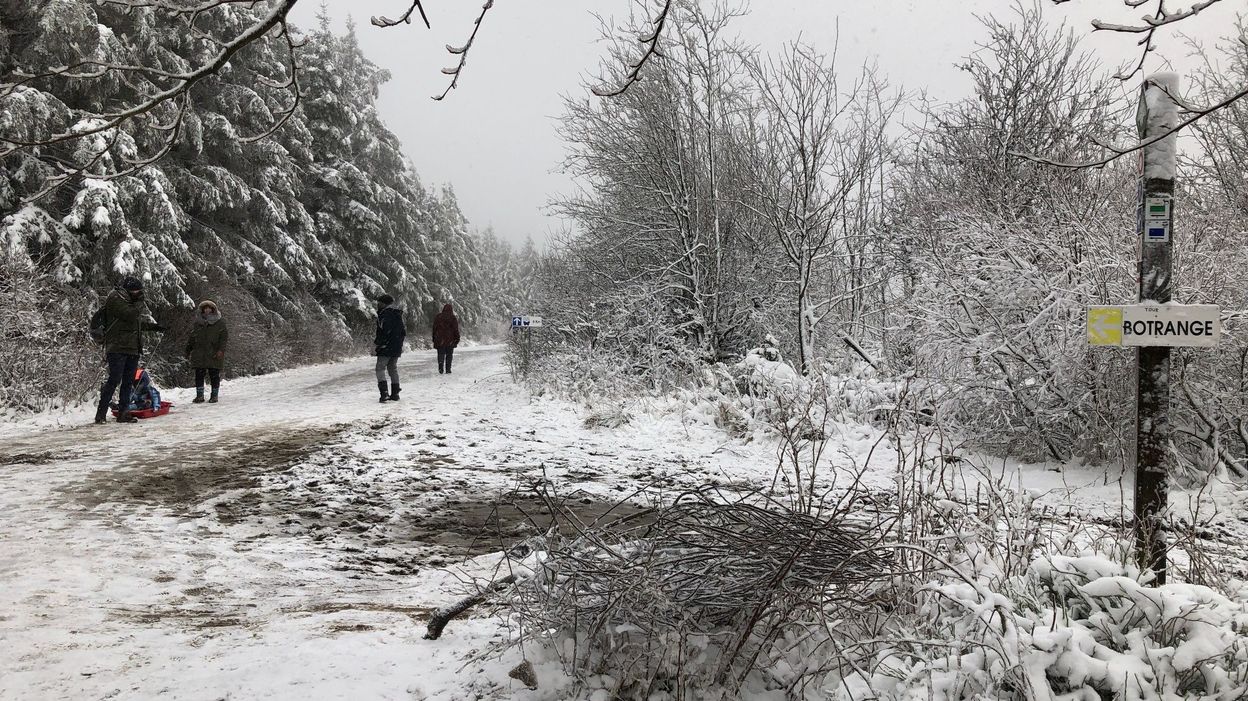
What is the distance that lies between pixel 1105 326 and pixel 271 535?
503 cm

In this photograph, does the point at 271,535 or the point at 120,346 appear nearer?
the point at 271,535

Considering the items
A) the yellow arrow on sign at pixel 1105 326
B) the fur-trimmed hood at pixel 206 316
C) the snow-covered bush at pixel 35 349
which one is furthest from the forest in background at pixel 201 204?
the yellow arrow on sign at pixel 1105 326

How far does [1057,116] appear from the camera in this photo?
35.0ft

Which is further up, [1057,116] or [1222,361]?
[1057,116]

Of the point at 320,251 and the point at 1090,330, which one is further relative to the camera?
the point at 320,251

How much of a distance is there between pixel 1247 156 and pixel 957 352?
20.2 feet

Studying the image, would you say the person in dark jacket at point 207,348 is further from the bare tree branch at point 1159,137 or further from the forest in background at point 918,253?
the bare tree branch at point 1159,137

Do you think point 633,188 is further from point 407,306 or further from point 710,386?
point 407,306

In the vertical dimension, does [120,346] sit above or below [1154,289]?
below

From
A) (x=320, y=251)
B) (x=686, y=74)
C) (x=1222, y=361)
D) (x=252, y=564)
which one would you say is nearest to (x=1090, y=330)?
(x=1222, y=361)

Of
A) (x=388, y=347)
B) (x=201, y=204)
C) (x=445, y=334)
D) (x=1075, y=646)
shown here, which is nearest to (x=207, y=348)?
(x=388, y=347)

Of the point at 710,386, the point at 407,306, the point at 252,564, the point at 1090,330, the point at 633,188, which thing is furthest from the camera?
the point at 407,306

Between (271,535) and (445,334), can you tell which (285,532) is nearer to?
(271,535)

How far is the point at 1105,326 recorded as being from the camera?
3.49 m
